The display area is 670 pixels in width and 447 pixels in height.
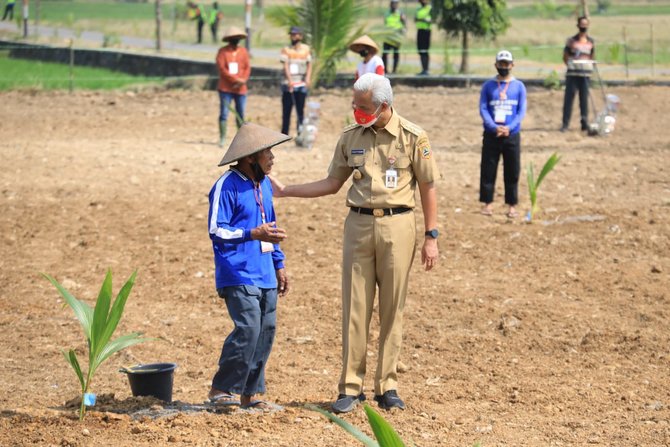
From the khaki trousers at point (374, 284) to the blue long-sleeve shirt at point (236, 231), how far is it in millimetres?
518

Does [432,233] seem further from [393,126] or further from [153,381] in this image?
[153,381]

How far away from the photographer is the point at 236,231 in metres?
6.09

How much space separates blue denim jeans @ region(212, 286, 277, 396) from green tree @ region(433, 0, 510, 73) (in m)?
17.3

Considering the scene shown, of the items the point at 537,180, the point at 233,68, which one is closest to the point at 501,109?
the point at 537,180

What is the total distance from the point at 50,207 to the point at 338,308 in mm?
4371

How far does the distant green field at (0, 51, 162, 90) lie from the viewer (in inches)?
912

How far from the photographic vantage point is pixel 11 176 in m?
13.6

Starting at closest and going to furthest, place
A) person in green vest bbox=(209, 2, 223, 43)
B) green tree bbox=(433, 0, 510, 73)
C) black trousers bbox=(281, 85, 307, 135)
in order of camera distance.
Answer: black trousers bbox=(281, 85, 307, 135)
green tree bbox=(433, 0, 510, 73)
person in green vest bbox=(209, 2, 223, 43)

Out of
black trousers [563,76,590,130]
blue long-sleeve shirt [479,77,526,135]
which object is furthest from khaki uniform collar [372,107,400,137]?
black trousers [563,76,590,130]

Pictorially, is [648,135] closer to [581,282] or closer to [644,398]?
[581,282]

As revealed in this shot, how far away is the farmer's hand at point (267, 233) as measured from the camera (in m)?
6.03

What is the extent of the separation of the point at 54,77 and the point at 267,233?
19631 millimetres

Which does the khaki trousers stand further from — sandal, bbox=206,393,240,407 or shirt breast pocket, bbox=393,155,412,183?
sandal, bbox=206,393,240,407

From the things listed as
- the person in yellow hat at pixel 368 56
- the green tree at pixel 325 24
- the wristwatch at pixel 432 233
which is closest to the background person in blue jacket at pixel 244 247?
the wristwatch at pixel 432 233
